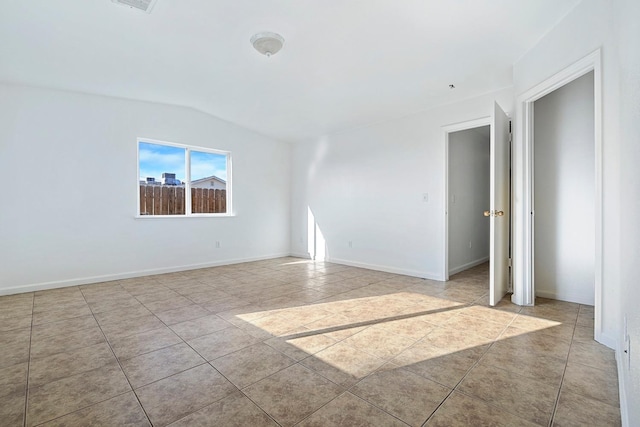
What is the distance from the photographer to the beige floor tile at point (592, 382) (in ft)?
5.09

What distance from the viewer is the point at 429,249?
13.8 feet

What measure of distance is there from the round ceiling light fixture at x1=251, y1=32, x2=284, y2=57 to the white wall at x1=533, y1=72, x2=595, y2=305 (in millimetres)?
2901

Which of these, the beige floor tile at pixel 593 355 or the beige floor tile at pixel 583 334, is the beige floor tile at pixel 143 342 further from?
the beige floor tile at pixel 583 334

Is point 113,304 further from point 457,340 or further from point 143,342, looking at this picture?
point 457,340

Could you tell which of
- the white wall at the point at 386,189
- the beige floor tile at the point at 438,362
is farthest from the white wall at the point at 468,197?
the beige floor tile at the point at 438,362

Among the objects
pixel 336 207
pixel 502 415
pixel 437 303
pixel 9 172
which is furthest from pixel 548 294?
pixel 9 172

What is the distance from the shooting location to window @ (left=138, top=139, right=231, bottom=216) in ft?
15.2

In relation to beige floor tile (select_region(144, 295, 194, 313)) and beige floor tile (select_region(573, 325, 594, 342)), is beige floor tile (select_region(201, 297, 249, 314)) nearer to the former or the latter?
beige floor tile (select_region(144, 295, 194, 313))

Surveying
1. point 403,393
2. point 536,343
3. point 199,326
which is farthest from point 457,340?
point 199,326

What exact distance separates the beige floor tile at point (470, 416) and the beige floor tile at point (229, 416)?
79 centimetres

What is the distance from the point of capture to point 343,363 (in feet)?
6.22

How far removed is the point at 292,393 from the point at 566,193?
11.0ft

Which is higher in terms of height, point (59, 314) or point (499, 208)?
point (499, 208)

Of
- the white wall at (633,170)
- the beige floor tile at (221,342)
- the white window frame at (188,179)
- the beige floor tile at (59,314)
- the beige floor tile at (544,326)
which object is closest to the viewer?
the white wall at (633,170)
